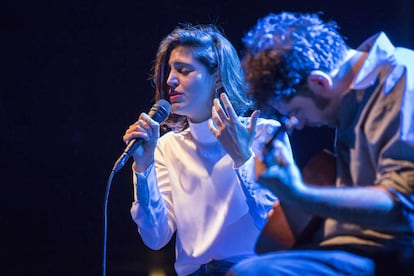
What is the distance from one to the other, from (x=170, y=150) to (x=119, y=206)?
0.95 metres

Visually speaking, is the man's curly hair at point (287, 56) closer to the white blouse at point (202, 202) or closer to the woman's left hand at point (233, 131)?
the woman's left hand at point (233, 131)

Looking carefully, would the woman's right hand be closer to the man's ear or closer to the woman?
the woman

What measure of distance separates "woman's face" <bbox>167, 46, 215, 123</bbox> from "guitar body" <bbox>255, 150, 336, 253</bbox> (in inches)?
29.3

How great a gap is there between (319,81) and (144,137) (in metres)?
0.75

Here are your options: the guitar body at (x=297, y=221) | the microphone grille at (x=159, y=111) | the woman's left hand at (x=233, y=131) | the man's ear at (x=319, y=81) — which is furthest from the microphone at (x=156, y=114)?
the man's ear at (x=319, y=81)

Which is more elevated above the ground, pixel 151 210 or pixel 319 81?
pixel 319 81

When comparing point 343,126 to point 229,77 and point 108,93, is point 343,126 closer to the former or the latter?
point 229,77

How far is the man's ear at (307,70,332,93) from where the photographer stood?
4.60 ft

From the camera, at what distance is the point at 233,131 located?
186cm

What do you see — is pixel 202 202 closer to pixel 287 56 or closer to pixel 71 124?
pixel 287 56

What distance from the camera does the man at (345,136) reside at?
4.22 feet

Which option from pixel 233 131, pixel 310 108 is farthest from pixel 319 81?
pixel 233 131

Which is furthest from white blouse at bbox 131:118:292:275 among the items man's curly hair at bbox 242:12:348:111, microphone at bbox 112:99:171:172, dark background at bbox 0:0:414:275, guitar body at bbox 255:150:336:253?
dark background at bbox 0:0:414:275

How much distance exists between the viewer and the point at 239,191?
2141 mm
